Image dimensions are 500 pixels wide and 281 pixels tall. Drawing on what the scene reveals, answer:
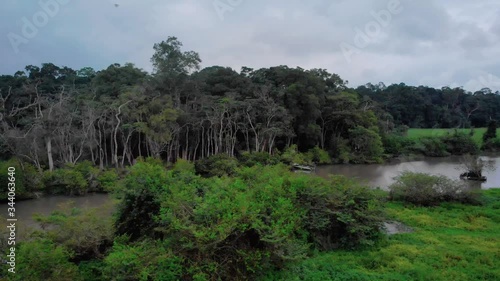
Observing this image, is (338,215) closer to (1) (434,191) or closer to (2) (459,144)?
(1) (434,191)

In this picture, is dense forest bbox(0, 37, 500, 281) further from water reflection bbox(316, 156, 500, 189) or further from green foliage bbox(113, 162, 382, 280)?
water reflection bbox(316, 156, 500, 189)

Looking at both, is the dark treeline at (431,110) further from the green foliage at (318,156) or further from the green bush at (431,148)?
the green foliage at (318,156)

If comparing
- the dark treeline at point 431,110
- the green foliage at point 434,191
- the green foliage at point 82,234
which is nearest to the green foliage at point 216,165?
the green foliage at point 434,191

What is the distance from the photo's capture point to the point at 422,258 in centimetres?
866

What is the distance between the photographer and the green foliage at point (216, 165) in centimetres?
2375

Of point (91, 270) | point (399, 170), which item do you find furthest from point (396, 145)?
point (91, 270)

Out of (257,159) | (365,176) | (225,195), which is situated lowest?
(365,176)

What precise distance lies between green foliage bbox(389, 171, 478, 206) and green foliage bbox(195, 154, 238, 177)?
1173 cm

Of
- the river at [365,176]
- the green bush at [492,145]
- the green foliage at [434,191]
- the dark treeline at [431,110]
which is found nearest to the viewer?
the green foliage at [434,191]

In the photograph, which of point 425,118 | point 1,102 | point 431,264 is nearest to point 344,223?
point 431,264

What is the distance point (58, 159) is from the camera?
24.3m

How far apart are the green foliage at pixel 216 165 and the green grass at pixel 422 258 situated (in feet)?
45.2

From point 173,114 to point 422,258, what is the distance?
19246mm

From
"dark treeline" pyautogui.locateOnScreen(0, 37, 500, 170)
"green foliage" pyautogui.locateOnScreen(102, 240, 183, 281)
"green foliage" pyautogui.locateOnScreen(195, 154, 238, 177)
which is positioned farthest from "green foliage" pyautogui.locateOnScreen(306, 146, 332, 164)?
"green foliage" pyautogui.locateOnScreen(102, 240, 183, 281)
